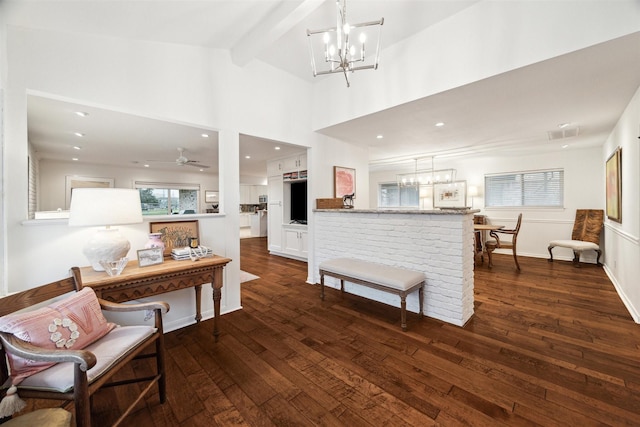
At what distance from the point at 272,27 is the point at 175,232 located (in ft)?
7.38

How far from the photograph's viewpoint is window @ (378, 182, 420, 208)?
8141mm

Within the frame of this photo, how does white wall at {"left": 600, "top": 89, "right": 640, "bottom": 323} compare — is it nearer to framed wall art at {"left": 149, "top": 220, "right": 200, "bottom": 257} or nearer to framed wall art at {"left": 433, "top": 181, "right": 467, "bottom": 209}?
framed wall art at {"left": 433, "top": 181, "right": 467, "bottom": 209}

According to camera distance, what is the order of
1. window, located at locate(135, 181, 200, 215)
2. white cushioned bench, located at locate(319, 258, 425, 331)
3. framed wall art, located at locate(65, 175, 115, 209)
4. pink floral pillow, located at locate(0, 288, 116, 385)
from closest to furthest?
pink floral pillow, located at locate(0, 288, 116, 385), white cushioned bench, located at locate(319, 258, 425, 331), framed wall art, located at locate(65, 175, 115, 209), window, located at locate(135, 181, 200, 215)

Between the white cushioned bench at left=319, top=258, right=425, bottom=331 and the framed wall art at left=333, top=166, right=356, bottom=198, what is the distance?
5.04 feet

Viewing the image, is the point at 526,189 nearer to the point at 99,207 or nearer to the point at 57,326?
the point at 99,207

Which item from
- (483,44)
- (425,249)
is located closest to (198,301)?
(425,249)

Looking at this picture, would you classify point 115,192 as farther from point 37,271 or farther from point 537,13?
point 537,13

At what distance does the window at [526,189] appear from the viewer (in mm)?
5656

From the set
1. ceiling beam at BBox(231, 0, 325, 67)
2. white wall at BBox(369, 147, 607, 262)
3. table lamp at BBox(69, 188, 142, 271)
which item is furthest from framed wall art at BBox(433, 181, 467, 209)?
table lamp at BBox(69, 188, 142, 271)

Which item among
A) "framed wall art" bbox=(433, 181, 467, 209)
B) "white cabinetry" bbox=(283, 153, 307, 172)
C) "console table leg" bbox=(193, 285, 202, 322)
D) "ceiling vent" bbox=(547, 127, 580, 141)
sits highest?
"ceiling vent" bbox=(547, 127, 580, 141)

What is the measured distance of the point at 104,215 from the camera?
1790 mm

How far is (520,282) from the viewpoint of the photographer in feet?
12.9

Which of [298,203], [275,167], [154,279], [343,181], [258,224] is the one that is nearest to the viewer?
[154,279]

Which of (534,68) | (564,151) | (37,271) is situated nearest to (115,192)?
(37,271)
